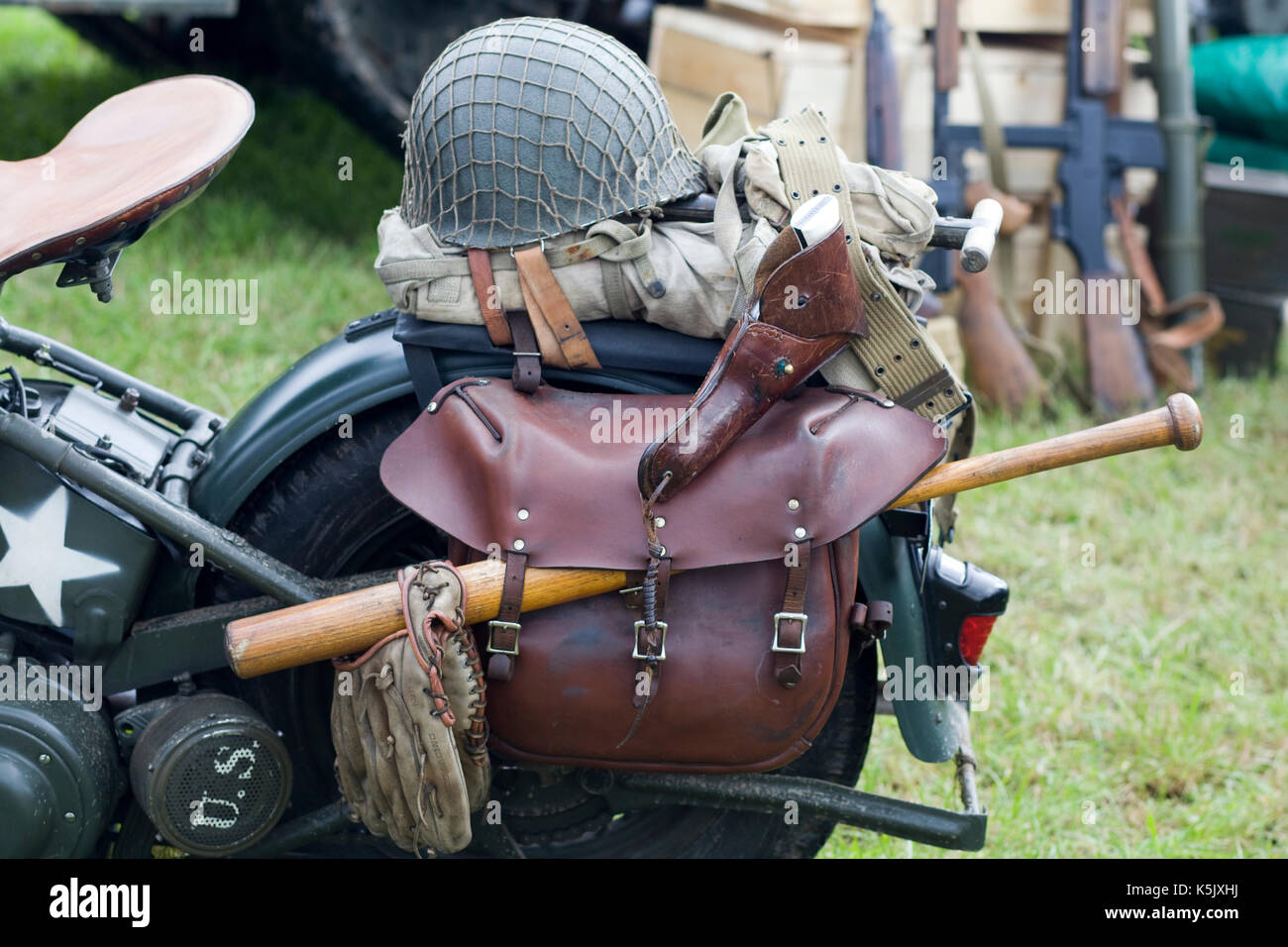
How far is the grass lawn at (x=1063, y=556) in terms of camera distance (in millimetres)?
2531

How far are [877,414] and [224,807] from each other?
42.4 inches

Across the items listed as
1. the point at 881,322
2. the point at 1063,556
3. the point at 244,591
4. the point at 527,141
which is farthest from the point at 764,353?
the point at 1063,556

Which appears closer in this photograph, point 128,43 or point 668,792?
point 668,792

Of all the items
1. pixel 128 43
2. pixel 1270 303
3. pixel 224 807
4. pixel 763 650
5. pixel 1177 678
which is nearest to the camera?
pixel 763 650

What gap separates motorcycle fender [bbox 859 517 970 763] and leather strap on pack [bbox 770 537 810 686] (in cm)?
23

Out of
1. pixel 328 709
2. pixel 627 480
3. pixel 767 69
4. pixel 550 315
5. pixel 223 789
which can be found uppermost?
pixel 767 69

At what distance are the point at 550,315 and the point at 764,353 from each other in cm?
32

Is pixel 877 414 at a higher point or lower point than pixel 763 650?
higher

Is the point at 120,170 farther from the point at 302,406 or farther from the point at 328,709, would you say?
the point at 328,709

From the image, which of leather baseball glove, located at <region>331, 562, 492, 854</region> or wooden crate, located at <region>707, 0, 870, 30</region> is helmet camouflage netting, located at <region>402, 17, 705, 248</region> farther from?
wooden crate, located at <region>707, 0, 870, 30</region>

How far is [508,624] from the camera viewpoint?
65.4 inches

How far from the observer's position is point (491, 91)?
1.76 meters
